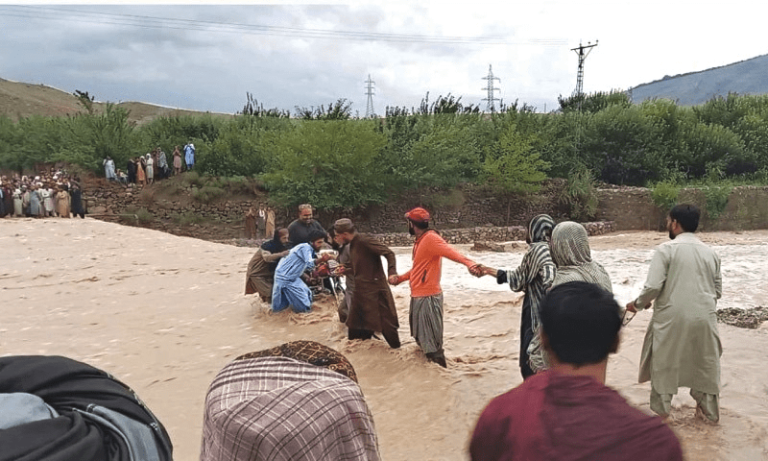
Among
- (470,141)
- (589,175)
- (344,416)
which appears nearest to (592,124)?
(589,175)

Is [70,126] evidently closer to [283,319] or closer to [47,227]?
[47,227]

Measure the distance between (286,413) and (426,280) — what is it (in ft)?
10.1

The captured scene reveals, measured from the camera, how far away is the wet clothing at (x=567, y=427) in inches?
45.6

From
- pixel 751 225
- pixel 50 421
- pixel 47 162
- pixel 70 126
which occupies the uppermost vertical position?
pixel 70 126

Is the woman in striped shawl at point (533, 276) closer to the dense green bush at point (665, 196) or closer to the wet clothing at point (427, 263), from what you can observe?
the wet clothing at point (427, 263)

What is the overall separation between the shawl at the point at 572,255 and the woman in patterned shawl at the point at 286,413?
70.4 inches

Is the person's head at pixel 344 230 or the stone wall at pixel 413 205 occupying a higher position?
the person's head at pixel 344 230

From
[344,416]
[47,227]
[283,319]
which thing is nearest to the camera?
[344,416]

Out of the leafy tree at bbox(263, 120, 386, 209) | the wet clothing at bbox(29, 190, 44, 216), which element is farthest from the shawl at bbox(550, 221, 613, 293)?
the wet clothing at bbox(29, 190, 44, 216)

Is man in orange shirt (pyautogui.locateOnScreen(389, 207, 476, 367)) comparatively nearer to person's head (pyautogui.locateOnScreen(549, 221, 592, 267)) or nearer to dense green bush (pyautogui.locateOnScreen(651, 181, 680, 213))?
person's head (pyautogui.locateOnScreen(549, 221, 592, 267))

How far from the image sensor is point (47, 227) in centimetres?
1408

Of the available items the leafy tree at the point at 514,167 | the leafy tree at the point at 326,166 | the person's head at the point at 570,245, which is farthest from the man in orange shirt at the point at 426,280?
the leafy tree at the point at 514,167

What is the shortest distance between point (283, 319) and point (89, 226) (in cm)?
998

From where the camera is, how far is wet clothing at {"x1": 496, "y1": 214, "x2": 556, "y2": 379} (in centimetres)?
350
